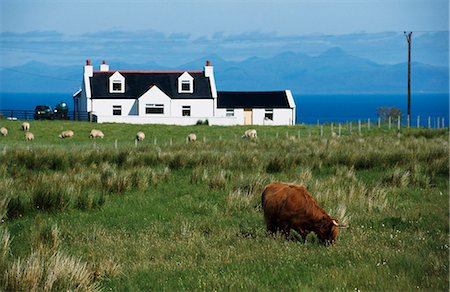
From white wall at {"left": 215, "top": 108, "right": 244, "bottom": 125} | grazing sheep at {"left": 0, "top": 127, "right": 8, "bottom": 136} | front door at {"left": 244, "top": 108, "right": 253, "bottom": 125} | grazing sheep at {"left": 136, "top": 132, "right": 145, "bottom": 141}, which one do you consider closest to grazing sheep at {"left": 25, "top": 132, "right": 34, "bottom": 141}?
grazing sheep at {"left": 0, "top": 127, "right": 8, "bottom": 136}

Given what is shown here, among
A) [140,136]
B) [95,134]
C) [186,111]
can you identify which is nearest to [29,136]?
[95,134]

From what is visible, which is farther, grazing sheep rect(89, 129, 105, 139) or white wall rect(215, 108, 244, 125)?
white wall rect(215, 108, 244, 125)

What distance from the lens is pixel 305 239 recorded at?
11070 millimetres

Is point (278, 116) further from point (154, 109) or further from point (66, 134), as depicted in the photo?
point (66, 134)

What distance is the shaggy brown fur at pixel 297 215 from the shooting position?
433 inches

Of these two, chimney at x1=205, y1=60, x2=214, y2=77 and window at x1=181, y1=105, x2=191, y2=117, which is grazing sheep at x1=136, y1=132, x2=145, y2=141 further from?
chimney at x1=205, y1=60, x2=214, y2=77

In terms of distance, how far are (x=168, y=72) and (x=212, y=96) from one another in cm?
522

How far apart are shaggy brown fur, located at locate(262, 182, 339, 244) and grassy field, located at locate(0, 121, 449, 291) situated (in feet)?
0.66

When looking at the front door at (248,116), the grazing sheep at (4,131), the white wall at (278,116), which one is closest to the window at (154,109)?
the front door at (248,116)

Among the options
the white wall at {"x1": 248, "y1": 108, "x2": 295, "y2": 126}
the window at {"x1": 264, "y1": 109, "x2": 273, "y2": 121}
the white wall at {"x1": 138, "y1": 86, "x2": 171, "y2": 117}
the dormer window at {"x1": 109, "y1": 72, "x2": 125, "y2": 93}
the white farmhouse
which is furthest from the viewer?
the window at {"x1": 264, "y1": 109, "x2": 273, "y2": 121}

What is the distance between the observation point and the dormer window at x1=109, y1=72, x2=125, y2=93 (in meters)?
66.8

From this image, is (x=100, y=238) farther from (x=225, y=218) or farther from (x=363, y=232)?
(x=363, y=232)

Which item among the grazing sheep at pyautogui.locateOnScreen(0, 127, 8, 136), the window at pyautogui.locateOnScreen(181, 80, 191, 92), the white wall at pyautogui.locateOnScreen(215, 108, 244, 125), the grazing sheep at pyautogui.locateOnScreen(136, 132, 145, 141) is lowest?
the grazing sheep at pyautogui.locateOnScreen(136, 132, 145, 141)

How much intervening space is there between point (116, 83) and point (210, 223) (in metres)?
54.7
